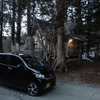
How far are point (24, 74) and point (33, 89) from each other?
78cm

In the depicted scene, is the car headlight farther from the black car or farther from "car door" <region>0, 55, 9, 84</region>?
"car door" <region>0, 55, 9, 84</region>

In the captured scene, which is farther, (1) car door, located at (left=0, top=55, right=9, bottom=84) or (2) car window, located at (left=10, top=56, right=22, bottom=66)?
(1) car door, located at (left=0, top=55, right=9, bottom=84)

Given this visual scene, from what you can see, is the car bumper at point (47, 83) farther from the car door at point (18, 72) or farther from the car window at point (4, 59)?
the car window at point (4, 59)

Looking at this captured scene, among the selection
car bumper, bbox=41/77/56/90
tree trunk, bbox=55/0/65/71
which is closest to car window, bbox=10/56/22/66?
car bumper, bbox=41/77/56/90

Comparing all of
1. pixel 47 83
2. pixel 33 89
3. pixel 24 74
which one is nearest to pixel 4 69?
pixel 24 74

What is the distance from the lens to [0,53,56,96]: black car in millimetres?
5934

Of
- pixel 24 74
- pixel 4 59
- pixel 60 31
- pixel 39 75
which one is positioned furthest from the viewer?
pixel 60 31

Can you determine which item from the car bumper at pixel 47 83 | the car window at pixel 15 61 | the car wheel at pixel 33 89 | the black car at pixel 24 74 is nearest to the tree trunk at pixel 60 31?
the black car at pixel 24 74

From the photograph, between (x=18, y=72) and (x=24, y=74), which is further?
(x=18, y=72)

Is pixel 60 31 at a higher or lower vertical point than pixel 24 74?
higher

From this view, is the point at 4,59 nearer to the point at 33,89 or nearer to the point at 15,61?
the point at 15,61

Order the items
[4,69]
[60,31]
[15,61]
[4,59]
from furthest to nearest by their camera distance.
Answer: [60,31] → [4,59] → [4,69] → [15,61]

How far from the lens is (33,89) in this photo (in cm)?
597

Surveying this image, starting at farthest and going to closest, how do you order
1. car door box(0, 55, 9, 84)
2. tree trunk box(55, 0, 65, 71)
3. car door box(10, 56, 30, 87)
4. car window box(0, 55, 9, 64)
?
tree trunk box(55, 0, 65, 71) < car window box(0, 55, 9, 64) < car door box(0, 55, 9, 84) < car door box(10, 56, 30, 87)
